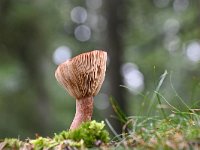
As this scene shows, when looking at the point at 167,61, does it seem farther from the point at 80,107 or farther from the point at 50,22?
the point at 80,107

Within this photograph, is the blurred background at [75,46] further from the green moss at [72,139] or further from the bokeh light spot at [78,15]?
the green moss at [72,139]

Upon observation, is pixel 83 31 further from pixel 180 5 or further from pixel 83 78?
pixel 83 78

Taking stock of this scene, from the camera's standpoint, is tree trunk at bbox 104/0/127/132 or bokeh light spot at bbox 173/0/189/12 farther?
bokeh light spot at bbox 173/0/189/12

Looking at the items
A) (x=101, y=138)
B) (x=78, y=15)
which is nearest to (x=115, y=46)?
(x=101, y=138)

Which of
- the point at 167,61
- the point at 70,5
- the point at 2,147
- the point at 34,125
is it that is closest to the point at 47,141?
the point at 2,147

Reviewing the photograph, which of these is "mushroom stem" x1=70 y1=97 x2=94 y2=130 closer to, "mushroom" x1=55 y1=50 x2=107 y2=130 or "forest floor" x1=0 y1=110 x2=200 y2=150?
"mushroom" x1=55 y1=50 x2=107 y2=130

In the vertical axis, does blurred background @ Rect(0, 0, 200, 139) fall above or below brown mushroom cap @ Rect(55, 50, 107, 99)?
above

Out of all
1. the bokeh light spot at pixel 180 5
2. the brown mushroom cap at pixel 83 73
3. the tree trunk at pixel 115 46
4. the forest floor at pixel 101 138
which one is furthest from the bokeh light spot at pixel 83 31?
the forest floor at pixel 101 138

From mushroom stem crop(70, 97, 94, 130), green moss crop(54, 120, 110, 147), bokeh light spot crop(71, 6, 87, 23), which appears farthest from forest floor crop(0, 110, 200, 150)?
bokeh light spot crop(71, 6, 87, 23)
